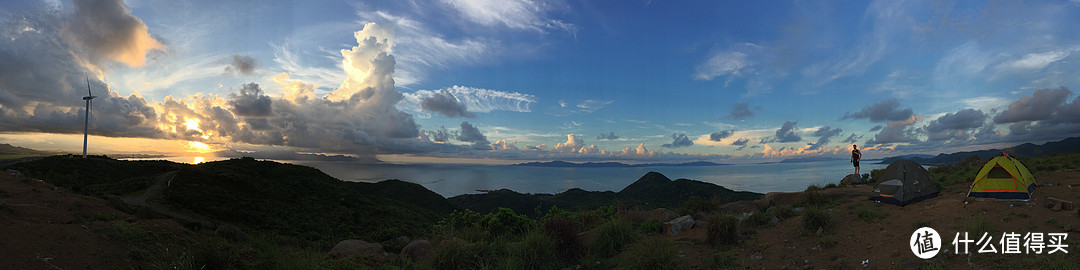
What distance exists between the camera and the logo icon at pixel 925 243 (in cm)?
683

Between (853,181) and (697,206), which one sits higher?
(853,181)

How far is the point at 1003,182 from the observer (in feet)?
31.9

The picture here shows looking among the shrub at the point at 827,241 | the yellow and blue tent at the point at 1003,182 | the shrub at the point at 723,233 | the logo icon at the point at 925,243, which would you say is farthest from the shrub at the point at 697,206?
the yellow and blue tent at the point at 1003,182

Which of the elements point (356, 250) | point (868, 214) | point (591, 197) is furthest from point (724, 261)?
point (591, 197)

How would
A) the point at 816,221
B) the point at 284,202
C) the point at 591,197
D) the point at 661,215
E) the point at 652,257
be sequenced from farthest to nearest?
1. the point at 591,197
2. the point at 284,202
3. the point at 661,215
4. the point at 816,221
5. the point at 652,257

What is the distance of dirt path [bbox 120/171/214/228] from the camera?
2871cm

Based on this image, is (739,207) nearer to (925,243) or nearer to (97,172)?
(925,243)

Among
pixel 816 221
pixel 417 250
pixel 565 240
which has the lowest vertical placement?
pixel 417 250

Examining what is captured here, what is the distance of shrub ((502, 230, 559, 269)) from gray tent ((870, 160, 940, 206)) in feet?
36.4

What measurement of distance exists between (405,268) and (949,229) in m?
11.8

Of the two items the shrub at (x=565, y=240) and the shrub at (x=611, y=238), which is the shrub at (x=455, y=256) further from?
the shrub at (x=611, y=238)

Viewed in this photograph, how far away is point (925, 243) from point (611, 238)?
6.15m

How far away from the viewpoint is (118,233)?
828 centimetres

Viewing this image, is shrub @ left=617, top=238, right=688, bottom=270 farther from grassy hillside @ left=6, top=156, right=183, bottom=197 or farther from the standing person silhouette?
grassy hillside @ left=6, top=156, right=183, bottom=197
